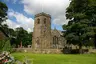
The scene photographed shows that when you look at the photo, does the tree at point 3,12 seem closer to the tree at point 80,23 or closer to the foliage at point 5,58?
the tree at point 80,23

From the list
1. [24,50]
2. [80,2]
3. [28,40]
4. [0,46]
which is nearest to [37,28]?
[24,50]

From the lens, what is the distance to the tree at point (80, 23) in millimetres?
36094

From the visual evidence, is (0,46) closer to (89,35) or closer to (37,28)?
(89,35)

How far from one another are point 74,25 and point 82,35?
2.82m

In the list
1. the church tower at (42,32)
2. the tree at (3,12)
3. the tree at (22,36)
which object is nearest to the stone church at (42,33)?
the church tower at (42,32)

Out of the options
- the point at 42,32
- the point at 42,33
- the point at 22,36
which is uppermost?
the point at 22,36

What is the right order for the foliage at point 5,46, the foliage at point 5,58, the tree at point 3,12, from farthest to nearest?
the tree at point 3,12 < the foliage at point 5,46 < the foliage at point 5,58

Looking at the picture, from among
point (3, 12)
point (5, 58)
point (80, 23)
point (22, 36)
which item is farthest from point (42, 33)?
point (5, 58)

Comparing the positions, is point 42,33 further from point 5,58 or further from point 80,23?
point 5,58

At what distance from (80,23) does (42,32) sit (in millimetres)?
23102

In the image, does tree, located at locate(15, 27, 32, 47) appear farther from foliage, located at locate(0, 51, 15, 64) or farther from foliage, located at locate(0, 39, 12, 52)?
foliage, located at locate(0, 51, 15, 64)

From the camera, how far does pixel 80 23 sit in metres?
36.8

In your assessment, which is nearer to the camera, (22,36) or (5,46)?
(5,46)

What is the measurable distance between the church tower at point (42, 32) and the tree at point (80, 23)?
19097 mm
